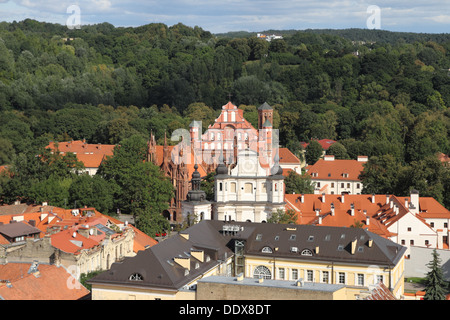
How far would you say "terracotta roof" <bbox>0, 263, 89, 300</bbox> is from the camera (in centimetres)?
3356

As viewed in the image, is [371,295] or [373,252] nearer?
[371,295]

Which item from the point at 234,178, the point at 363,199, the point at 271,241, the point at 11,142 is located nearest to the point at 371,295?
the point at 271,241

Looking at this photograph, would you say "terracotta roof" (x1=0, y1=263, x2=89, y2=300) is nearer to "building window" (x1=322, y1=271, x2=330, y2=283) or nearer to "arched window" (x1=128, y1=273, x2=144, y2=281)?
"arched window" (x1=128, y1=273, x2=144, y2=281)

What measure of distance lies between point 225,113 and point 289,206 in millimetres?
22848

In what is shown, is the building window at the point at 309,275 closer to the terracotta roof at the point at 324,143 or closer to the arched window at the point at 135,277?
the arched window at the point at 135,277

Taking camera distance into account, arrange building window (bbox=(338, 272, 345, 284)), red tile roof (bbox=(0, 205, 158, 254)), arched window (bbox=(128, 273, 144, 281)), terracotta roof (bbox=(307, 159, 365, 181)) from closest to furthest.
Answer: arched window (bbox=(128, 273, 144, 281)) → building window (bbox=(338, 272, 345, 284)) → red tile roof (bbox=(0, 205, 158, 254)) → terracotta roof (bbox=(307, 159, 365, 181))

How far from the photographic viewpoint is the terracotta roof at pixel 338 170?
83.6 meters

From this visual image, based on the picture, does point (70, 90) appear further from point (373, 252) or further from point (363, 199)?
point (373, 252)

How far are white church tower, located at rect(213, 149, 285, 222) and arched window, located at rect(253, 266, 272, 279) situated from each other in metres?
11.7

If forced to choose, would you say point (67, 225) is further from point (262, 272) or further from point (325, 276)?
point (325, 276)

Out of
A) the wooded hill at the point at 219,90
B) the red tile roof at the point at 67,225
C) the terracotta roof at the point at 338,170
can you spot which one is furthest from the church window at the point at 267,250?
the terracotta roof at the point at 338,170

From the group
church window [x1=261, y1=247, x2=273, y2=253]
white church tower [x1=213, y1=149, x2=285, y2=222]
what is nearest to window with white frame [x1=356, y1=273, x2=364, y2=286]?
church window [x1=261, y1=247, x2=273, y2=253]

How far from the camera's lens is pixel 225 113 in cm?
7906

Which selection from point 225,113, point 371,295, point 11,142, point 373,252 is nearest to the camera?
point 371,295
